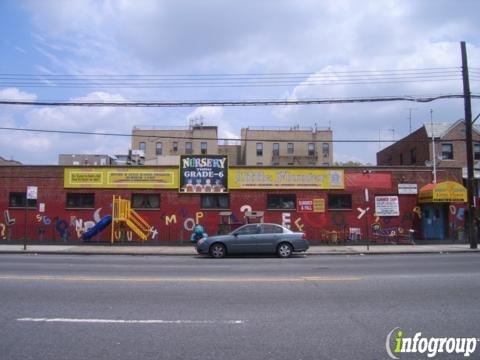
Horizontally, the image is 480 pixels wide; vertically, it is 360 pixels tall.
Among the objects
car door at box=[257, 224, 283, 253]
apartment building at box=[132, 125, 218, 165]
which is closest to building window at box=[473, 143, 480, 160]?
car door at box=[257, 224, 283, 253]

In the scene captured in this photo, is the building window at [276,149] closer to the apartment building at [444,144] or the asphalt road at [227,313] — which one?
the apartment building at [444,144]

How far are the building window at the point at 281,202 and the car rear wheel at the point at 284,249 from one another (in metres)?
8.24

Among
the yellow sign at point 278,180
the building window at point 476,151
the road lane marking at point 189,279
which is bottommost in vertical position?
the road lane marking at point 189,279

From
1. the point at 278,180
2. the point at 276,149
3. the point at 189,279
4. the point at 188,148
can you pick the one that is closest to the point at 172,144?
the point at 188,148

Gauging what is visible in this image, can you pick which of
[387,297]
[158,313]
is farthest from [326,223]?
[158,313]

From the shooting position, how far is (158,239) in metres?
26.0

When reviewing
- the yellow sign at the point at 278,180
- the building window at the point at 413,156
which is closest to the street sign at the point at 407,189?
the yellow sign at the point at 278,180

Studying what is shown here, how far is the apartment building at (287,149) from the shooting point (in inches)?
3167

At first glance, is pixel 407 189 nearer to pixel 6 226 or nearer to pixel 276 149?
pixel 6 226

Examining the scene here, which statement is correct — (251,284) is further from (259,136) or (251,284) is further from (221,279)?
(259,136)

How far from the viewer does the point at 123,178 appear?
26.4 m

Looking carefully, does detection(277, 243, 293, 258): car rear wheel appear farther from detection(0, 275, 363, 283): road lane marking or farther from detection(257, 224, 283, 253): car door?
detection(0, 275, 363, 283): road lane marking

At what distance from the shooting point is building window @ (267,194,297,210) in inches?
1043

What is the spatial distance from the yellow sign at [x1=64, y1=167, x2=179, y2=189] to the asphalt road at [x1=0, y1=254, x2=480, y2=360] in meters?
13.9
